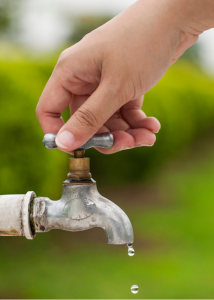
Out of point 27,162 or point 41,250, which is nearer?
point 27,162

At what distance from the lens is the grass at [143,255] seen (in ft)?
5.99

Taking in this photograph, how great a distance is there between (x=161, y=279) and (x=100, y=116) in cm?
152

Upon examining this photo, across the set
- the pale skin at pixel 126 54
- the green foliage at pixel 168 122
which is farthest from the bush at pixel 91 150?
the pale skin at pixel 126 54

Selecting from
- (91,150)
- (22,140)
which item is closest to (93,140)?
(22,140)

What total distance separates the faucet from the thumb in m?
0.02

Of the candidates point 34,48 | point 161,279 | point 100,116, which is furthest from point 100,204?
point 34,48

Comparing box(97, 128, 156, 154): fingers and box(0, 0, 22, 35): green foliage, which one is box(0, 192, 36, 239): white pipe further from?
box(0, 0, 22, 35): green foliage

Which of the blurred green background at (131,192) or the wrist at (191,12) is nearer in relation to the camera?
the wrist at (191,12)

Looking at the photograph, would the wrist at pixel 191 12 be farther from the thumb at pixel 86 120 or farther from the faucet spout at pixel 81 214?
the faucet spout at pixel 81 214

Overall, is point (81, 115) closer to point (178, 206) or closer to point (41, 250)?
point (41, 250)

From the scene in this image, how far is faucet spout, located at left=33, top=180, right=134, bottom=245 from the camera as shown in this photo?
2.03ft

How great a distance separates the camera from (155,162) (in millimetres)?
2205

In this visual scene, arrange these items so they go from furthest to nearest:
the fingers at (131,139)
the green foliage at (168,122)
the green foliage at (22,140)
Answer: the green foliage at (168,122) < the green foliage at (22,140) < the fingers at (131,139)

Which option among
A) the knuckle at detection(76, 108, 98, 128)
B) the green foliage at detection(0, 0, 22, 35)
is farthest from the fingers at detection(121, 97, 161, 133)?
the green foliage at detection(0, 0, 22, 35)
